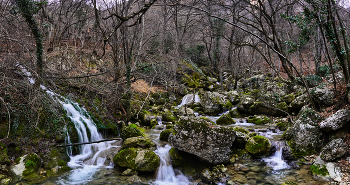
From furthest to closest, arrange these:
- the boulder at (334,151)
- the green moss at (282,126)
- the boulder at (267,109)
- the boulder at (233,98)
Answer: the boulder at (233,98) → the boulder at (267,109) → the green moss at (282,126) → the boulder at (334,151)

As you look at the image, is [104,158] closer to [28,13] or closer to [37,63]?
[37,63]

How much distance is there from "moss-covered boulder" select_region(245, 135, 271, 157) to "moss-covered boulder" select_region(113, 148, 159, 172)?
3179 millimetres

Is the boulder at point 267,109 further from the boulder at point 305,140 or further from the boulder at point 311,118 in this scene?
the boulder at point 305,140

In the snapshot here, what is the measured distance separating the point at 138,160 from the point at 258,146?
3982mm

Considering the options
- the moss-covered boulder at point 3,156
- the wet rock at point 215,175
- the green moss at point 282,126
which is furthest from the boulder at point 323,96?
the moss-covered boulder at point 3,156

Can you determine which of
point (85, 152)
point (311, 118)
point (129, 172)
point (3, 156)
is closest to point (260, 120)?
point (311, 118)

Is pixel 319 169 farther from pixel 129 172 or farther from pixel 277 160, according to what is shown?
pixel 129 172

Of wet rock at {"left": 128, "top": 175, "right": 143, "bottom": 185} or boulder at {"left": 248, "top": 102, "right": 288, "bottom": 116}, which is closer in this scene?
wet rock at {"left": 128, "top": 175, "right": 143, "bottom": 185}

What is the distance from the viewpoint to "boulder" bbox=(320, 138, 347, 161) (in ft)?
16.7

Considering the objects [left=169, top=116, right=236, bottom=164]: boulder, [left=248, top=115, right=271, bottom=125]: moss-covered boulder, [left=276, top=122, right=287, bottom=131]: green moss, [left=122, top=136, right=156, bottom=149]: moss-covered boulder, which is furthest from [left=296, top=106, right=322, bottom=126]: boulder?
[left=122, top=136, right=156, bottom=149]: moss-covered boulder

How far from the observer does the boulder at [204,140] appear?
583 centimetres

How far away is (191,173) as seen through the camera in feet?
19.1

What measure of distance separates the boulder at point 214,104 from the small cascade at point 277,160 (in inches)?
249

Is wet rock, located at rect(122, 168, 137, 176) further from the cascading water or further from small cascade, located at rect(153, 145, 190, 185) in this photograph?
the cascading water
